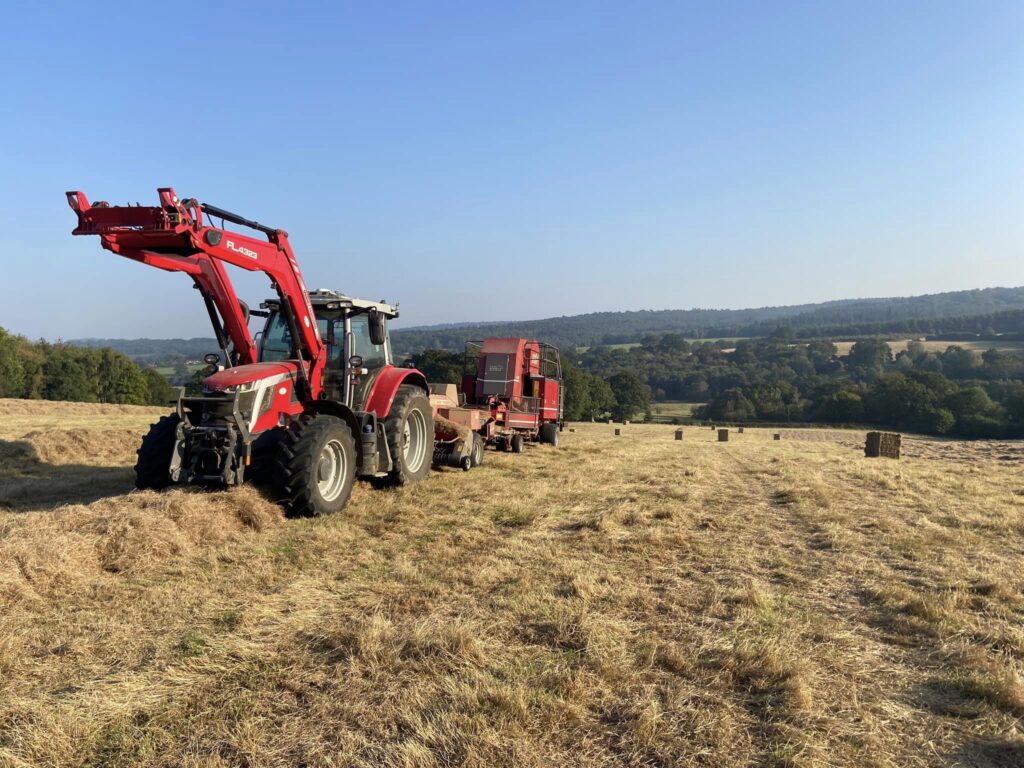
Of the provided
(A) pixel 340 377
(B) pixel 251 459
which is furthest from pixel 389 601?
(A) pixel 340 377

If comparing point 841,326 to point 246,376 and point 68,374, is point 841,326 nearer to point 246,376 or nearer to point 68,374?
point 68,374

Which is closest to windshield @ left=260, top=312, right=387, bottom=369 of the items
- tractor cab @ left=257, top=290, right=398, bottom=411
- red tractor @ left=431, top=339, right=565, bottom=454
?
tractor cab @ left=257, top=290, right=398, bottom=411

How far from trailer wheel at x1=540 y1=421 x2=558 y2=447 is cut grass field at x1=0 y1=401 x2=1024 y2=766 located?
8.33 m

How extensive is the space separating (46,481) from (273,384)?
439 centimetres

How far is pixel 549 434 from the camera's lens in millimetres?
15758

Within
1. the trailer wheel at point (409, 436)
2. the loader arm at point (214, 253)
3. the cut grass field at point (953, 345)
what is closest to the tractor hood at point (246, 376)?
the loader arm at point (214, 253)

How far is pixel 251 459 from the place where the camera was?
6.46m

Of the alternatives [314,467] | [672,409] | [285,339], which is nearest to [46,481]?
[285,339]

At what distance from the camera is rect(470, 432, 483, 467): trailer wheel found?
1113cm

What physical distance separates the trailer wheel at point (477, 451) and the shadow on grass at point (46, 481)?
5160mm

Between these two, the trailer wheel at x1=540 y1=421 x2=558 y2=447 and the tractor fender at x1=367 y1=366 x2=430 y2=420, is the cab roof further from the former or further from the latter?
the trailer wheel at x1=540 y1=421 x2=558 y2=447

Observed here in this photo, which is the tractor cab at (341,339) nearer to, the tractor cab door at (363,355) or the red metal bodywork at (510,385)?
the tractor cab door at (363,355)

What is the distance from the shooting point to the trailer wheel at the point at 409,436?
26.3 ft

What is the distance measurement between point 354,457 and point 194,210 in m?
2.97
